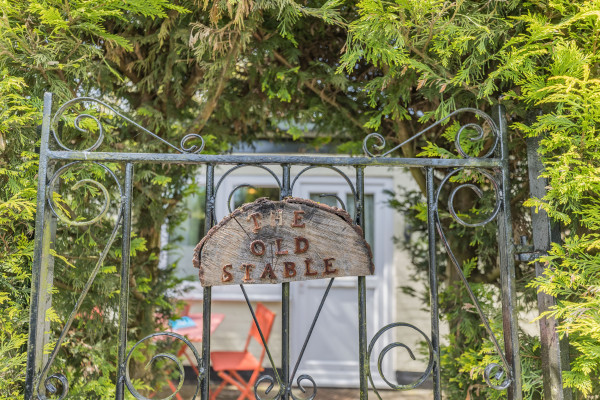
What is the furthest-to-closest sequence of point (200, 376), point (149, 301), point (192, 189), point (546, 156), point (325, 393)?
point (325, 393) → point (192, 189) → point (149, 301) → point (546, 156) → point (200, 376)

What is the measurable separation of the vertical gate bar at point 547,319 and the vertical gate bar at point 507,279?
0.09 meters

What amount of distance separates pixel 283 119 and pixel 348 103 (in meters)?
Answer: 0.39

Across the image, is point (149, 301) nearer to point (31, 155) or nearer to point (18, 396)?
point (18, 396)

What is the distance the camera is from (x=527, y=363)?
5.35 ft

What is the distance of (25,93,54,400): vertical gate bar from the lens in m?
1.35

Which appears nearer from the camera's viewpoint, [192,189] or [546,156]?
[546,156]

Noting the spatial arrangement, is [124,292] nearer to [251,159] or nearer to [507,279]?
[251,159]

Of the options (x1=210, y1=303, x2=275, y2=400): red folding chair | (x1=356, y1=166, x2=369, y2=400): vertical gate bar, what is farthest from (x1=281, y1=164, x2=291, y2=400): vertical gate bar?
(x1=210, y1=303, x2=275, y2=400): red folding chair

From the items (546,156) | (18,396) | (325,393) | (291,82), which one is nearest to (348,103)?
(291,82)

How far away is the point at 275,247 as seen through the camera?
55.9 inches

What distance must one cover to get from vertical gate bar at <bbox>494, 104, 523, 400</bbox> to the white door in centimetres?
310

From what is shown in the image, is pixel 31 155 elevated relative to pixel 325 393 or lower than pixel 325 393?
elevated

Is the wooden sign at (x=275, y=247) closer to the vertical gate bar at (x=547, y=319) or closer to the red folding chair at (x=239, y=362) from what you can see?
the vertical gate bar at (x=547, y=319)

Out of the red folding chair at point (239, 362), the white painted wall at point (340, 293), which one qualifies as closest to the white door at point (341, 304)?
the white painted wall at point (340, 293)
